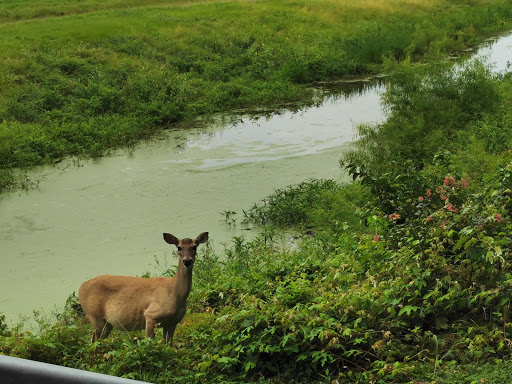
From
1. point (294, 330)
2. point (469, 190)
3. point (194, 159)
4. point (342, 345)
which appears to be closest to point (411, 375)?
point (342, 345)

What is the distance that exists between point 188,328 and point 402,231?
2.33 m

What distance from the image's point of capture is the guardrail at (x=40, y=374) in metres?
1.32

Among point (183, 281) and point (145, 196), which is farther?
point (145, 196)

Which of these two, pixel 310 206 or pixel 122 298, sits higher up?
pixel 122 298

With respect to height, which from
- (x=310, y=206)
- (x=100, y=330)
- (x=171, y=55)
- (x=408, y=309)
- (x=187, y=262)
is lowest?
(x=310, y=206)

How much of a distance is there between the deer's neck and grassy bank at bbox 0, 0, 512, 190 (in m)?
9.08

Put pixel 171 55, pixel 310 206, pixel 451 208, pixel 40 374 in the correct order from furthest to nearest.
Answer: pixel 171 55, pixel 310 206, pixel 451 208, pixel 40 374

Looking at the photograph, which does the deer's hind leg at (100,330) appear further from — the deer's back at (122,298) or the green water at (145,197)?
the green water at (145,197)

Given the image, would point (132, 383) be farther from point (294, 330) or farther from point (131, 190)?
point (131, 190)

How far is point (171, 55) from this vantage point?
23.6 metres

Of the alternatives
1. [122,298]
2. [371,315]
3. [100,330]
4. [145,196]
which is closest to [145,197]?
[145,196]

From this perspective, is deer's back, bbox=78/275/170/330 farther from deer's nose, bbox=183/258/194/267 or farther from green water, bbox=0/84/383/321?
green water, bbox=0/84/383/321

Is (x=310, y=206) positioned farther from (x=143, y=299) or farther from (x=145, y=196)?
(x=143, y=299)

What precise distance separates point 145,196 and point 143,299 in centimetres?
693
